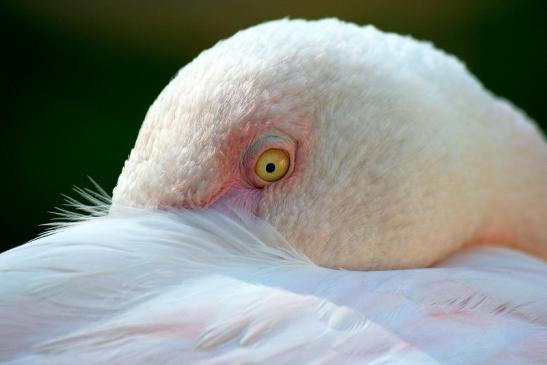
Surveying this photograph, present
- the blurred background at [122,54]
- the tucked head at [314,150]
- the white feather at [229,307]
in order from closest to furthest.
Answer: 1. the white feather at [229,307]
2. the tucked head at [314,150]
3. the blurred background at [122,54]

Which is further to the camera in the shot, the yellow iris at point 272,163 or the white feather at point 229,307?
the yellow iris at point 272,163

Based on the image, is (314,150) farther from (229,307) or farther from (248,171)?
(229,307)

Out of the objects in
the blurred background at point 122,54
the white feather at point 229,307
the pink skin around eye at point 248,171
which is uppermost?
the blurred background at point 122,54

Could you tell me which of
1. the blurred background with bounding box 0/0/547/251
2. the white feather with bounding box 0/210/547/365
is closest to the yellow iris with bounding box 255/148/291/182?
the white feather with bounding box 0/210/547/365

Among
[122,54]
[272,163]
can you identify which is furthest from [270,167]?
[122,54]

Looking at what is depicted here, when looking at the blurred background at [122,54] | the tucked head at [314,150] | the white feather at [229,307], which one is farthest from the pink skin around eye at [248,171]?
the blurred background at [122,54]

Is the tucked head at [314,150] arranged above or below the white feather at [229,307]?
above

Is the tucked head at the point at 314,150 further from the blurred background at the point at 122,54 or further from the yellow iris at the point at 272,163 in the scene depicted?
the blurred background at the point at 122,54

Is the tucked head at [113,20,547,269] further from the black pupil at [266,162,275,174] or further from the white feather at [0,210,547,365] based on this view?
the white feather at [0,210,547,365]
